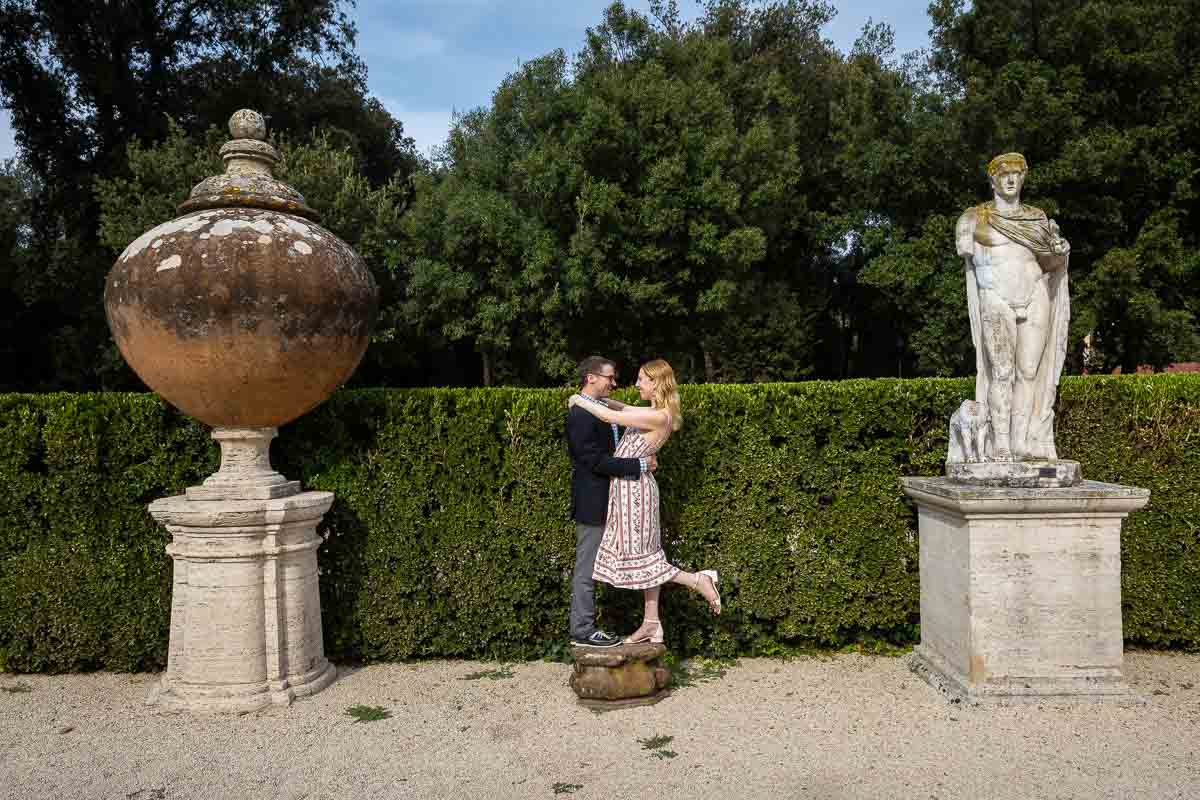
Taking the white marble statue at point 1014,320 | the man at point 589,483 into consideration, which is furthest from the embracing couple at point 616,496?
the white marble statue at point 1014,320

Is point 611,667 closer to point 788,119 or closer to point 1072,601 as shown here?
point 1072,601

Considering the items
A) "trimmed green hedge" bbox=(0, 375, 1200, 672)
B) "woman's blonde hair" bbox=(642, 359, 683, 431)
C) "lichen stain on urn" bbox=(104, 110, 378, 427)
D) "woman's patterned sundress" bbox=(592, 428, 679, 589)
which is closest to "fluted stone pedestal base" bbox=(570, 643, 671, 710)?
"woman's patterned sundress" bbox=(592, 428, 679, 589)

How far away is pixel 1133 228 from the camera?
18.6 metres

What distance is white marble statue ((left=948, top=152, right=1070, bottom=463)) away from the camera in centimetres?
504

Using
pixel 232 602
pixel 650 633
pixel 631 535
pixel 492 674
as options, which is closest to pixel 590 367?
pixel 631 535

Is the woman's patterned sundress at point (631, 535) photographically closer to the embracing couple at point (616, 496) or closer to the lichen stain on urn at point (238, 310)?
the embracing couple at point (616, 496)

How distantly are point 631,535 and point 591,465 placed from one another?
0.48m

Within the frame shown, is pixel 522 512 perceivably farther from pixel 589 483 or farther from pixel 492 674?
pixel 492 674

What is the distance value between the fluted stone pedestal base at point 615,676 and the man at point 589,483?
107 millimetres

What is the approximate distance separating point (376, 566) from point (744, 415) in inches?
109

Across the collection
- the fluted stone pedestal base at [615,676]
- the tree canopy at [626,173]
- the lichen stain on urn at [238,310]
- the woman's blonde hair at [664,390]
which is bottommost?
the fluted stone pedestal base at [615,676]

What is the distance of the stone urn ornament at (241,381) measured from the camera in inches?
182

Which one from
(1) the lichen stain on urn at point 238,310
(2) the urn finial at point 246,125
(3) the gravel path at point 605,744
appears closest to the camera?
(3) the gravel path at point 605,744

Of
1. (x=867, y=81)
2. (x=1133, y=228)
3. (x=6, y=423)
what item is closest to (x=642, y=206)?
(x=867, y=81)
